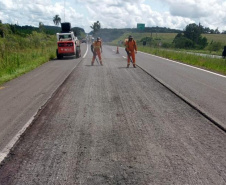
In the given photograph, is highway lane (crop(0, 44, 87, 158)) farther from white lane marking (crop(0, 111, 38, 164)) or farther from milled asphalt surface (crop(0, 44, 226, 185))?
milled asphalt surface (crop(0, 44, 226, 185))

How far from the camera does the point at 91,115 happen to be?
5.94 m

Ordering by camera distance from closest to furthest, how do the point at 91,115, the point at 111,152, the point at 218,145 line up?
the point at 111,152 < the point at 218,145 < the point at 91,115

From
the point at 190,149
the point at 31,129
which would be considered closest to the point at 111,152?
the point at 190,149

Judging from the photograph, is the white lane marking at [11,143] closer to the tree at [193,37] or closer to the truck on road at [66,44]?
the truck on road at [66,44]

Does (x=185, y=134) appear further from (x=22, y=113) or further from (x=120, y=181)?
(x=22, y=113)

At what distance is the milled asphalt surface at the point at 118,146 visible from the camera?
332 centimetres

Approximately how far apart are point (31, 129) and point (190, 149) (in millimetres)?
2751

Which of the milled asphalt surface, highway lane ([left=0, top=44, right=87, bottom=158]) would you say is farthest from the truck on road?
the milled asphalt surface

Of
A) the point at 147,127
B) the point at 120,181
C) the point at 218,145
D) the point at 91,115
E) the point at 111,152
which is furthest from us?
the point at 91,115

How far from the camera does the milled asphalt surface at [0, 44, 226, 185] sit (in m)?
3.32

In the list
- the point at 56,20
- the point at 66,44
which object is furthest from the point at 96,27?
the point at 66,44

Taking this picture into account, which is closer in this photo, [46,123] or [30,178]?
[30,178]

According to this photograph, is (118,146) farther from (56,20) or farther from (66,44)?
(56,20)

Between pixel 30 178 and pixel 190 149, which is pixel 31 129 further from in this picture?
pixel 190 149
